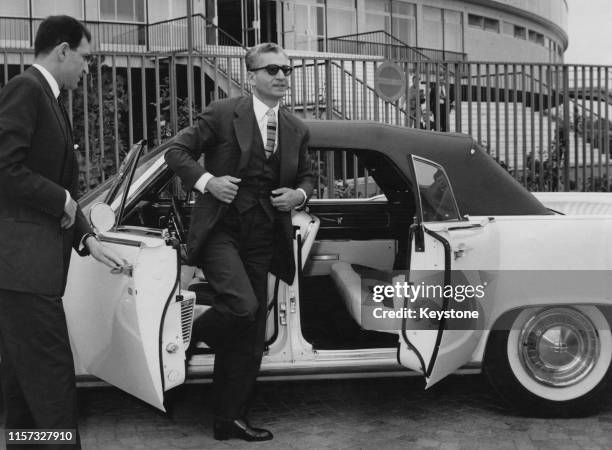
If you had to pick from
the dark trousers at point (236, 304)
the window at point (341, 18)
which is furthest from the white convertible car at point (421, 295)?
the window at point (341, 18)

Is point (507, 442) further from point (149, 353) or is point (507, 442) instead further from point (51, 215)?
point (51, 215)

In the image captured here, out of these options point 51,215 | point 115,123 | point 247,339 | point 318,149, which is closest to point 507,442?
point 247,339

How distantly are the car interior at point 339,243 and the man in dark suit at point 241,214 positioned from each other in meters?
0.31

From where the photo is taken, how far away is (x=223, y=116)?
4547 mm

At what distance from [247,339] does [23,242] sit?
4.58ft

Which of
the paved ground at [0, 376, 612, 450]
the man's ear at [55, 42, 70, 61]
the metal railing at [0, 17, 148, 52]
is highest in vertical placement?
the metal railing at [0, 17, 148, 52]

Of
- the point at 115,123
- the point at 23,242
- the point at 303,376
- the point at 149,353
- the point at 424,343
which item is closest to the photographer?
the point at 23,242

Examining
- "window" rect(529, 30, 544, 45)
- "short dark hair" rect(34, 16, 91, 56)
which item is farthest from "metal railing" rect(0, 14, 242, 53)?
"window" rect(529, 30, 544, 45)

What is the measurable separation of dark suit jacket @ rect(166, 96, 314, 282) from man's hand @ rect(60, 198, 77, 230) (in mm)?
953

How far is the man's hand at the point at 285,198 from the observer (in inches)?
176

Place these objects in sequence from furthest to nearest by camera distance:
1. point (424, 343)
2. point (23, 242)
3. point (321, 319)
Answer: point (321, 319) → point (424, 343) → point (23, 242)

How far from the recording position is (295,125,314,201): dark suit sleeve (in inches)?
185

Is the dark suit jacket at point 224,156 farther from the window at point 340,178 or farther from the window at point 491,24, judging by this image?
the window at point 491,24

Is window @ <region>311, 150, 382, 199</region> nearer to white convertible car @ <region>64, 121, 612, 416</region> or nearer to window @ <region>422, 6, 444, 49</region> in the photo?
white convertible car @ <region>64, 121, 612, 416</region>
